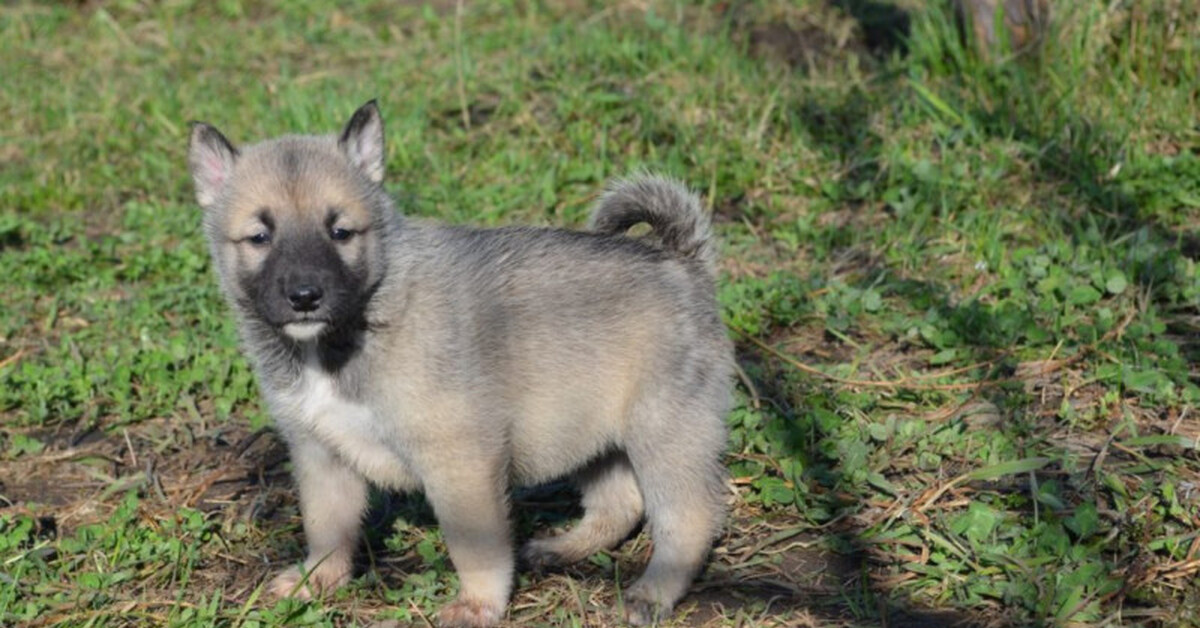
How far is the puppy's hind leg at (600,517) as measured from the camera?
474cm

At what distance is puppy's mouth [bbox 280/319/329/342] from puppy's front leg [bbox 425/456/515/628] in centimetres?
51

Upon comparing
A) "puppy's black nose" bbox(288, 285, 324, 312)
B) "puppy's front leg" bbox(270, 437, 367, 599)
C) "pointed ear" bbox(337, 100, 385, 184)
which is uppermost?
"pointed ear" bbox(337, 100, 385, 184)

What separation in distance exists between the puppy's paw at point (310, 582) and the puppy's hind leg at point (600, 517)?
0.62 m

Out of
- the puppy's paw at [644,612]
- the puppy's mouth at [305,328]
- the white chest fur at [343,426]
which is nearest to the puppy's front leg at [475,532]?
the white chest fur at [343,426]

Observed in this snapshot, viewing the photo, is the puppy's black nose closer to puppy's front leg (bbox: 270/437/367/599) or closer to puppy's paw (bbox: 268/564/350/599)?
puppy's front leg (bbox: 270/437/367/599)

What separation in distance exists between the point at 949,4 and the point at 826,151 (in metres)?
1.29

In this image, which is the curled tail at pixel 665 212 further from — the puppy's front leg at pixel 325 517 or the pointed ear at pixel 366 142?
the puppy's front leg at pixel 325 517

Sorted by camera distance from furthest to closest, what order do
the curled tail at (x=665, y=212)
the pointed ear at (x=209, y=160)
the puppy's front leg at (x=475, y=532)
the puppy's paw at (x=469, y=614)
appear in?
the curled tail at (x=665, y=212) → the pointed ear at (x=209, y=160) → the puppy's paw at (x=469, y=614) → the puppy's front leg at (x=475, y=532)

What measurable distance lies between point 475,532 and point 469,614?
26 centimetres

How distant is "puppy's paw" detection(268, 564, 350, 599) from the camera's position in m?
4.45

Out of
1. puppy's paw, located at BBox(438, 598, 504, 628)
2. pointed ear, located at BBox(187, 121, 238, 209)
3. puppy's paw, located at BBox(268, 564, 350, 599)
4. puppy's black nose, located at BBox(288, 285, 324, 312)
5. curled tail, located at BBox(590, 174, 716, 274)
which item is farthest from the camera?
curled tail, located at BBox(590, 174, 716, 274)

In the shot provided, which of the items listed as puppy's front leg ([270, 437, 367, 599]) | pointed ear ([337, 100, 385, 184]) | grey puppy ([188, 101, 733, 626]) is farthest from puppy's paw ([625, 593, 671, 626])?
pointed ear ([337, 100, 385, 184])

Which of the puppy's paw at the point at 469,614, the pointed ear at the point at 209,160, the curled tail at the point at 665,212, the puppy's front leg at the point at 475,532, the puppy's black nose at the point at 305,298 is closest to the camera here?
the puppy's black nose at the point at 305,298

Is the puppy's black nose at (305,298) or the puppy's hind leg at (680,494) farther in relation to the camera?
the puppy's hind leg at (680,494)
